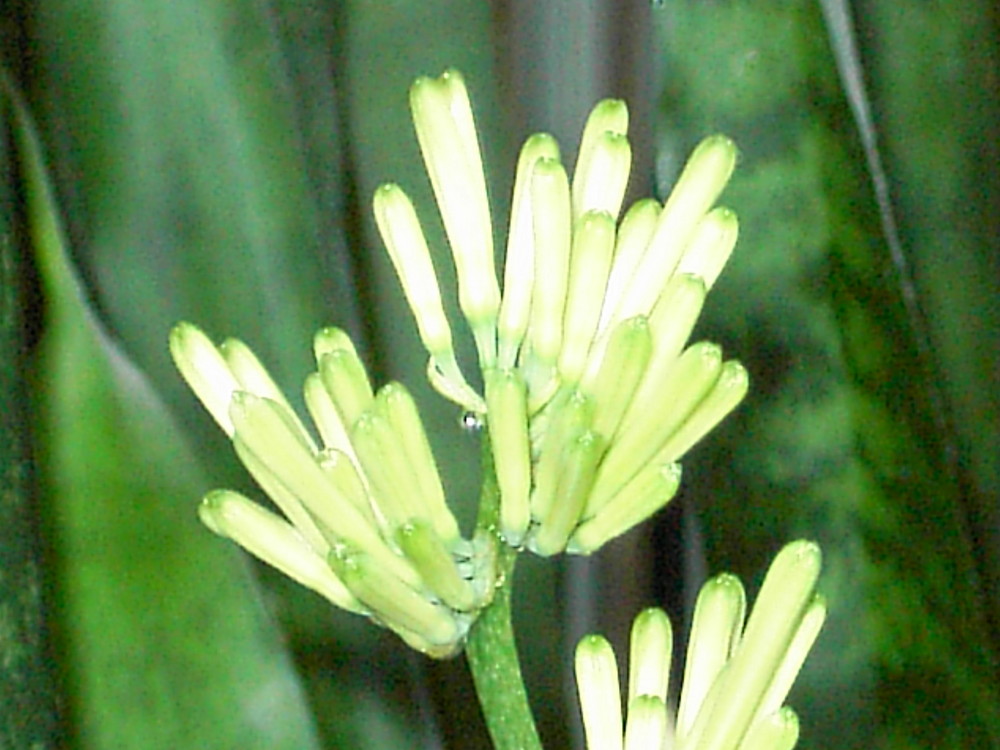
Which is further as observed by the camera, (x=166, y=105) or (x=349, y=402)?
(x=166, y=105)

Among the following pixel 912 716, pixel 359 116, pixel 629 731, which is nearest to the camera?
pixel 629 731

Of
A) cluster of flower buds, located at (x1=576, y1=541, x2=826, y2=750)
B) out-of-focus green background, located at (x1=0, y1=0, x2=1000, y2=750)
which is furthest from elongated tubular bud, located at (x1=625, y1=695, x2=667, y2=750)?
out-of-focus green background, located at (x1=0, y1=0, x2=1000, y2=750)

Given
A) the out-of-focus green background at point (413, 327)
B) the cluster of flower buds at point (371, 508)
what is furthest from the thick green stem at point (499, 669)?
the out-of-focus green background at point (413, 327)


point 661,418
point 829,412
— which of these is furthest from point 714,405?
point 829,412

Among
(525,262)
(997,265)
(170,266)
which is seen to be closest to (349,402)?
(525,262)

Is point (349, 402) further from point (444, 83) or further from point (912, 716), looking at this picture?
point (912, 716)

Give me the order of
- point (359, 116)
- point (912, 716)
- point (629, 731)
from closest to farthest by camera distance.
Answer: point (629, 731), point (912, 716), point (359, 116)
